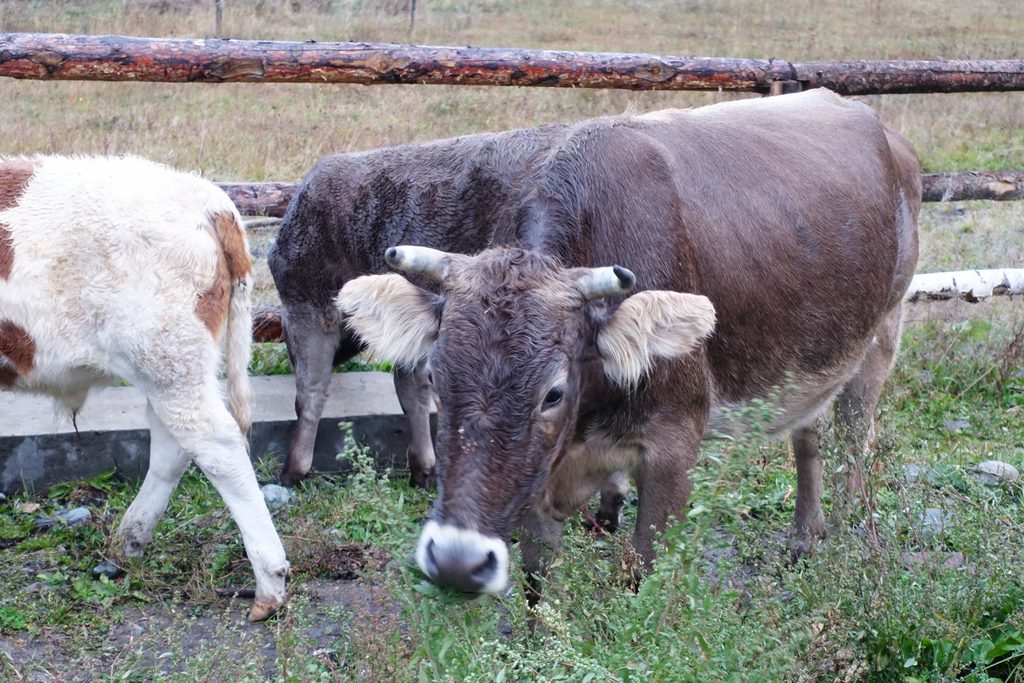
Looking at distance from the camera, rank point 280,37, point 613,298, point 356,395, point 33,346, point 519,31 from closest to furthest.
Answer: point 613,298 → point 33,346 → point 356,395 → point 280,37 → point 519,31

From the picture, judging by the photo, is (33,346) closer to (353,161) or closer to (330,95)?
(353,161)

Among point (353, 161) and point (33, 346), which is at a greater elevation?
point (353, 161)

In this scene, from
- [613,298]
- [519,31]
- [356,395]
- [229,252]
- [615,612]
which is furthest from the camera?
[519,31]

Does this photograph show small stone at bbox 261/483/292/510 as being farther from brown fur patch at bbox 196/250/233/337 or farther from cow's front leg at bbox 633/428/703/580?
cow's front leg at bbox 633/428/703/580

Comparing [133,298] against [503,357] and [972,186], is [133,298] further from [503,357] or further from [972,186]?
[972,186]

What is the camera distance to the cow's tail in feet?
12.5

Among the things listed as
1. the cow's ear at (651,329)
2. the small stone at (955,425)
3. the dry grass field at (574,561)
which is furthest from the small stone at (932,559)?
the small stone at (955,425)

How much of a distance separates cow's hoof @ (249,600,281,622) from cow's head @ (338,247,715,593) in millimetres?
1476

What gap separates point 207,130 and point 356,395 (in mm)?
4779

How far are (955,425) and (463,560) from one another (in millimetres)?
4023

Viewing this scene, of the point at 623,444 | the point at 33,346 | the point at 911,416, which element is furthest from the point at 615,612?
the point at 911,416

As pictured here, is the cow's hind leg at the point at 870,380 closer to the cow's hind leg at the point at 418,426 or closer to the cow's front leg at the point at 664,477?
the cow's front leg at the point at 664,477

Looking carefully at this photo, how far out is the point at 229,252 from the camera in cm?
378

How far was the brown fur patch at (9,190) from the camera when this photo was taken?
3.44m
